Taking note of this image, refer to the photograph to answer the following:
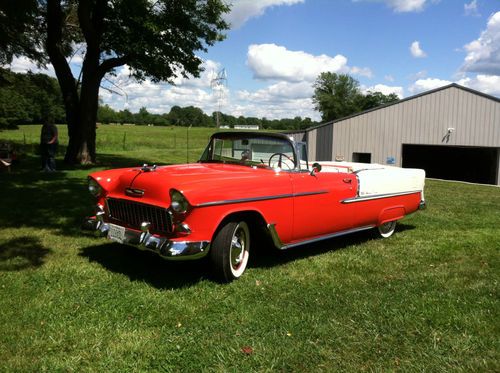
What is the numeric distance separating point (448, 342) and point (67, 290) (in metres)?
3.31

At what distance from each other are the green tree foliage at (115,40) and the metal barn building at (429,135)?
1028cm

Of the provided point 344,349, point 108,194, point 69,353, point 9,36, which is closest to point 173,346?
point 69,353

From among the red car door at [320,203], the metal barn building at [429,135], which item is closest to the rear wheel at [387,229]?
the red car door at [320,203]

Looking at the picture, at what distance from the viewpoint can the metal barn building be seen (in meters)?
19.8

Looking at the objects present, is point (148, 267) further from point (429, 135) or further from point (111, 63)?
point (429, 135)

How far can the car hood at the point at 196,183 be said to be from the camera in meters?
4.23

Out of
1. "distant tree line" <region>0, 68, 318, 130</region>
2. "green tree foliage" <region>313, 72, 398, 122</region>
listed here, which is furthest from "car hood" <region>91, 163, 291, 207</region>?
"green tree foliage" <region>313, 72, 398, 122</region>

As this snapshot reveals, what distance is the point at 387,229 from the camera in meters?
6.90

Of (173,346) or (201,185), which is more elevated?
(201,185)

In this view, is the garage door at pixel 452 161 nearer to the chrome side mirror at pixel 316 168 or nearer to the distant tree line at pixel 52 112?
the distant tree line at pixel 52 112

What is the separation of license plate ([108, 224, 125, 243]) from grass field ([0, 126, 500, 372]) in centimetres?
39

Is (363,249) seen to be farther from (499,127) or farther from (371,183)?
(499,127)

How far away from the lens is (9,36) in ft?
47.5

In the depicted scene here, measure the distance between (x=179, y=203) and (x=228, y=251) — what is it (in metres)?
0.69
